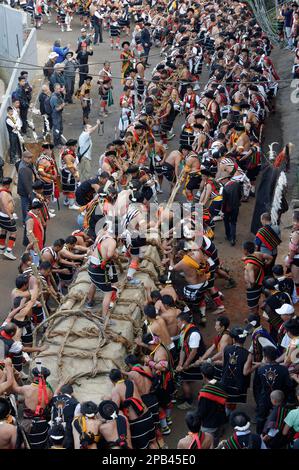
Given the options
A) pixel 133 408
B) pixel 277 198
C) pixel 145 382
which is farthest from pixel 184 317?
pixel 277 198

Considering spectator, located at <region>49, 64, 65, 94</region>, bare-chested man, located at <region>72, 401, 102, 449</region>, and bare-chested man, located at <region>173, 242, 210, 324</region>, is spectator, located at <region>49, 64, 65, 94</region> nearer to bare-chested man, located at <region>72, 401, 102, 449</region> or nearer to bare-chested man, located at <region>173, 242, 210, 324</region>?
bare-chested man, located at <region>173, 242, 210, 324</region>

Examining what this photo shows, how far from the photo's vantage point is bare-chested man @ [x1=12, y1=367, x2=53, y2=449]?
9242mm

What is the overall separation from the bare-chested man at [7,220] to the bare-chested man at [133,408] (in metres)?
5.36

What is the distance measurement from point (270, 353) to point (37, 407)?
8.13 ft

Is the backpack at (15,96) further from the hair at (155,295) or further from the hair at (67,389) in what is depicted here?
the hair at (67,389)

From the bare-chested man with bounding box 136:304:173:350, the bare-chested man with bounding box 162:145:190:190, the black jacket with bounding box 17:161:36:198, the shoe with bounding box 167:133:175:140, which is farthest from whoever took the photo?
the shoe with bounding box 167:133:175:140

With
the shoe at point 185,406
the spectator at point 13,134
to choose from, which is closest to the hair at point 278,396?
the shoe at point 185,406

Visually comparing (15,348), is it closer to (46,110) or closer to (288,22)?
(46,110)

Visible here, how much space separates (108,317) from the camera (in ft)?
35.6

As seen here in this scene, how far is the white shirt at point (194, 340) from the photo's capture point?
33.7 feet

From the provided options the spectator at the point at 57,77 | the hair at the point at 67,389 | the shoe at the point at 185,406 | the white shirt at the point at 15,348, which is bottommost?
the shoe at the point at 185,406

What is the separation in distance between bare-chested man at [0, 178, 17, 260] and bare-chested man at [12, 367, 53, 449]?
16.2ft

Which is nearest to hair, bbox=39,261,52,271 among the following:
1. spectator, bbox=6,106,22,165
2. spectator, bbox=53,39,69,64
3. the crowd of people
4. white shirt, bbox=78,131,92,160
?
the crowd of people
